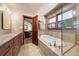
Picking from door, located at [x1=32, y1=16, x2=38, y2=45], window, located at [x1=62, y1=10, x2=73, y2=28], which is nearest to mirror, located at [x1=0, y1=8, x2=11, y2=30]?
door, located at [x1=32, y1=16, x2=38, y2=45]

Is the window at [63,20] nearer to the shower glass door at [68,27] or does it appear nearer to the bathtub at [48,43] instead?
the shower glass door at [68,27]

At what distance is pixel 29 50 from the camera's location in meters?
1.78

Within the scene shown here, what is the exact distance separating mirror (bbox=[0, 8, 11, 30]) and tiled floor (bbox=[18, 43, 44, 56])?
38 cm

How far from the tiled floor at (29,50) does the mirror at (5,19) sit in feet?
1.26

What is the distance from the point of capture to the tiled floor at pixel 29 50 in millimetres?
1676

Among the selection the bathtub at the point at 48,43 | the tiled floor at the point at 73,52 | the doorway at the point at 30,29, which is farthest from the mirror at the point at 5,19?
the tiled floor at the point at 73,52

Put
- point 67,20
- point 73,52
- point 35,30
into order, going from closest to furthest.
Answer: point 73,52
point 67,20
point 35,30

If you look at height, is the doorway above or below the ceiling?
below

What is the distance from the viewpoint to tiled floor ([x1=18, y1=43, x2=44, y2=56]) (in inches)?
66.0

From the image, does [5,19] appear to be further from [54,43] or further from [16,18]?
[54,43]

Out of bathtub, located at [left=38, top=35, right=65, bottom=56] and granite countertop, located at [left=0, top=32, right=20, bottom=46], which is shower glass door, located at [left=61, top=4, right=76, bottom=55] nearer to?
bathtub, located at [left=38, top=35, right=65, bottom=56]

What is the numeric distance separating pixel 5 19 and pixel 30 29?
504 millimetres

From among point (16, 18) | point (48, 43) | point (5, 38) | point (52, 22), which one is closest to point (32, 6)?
point (16, 18)

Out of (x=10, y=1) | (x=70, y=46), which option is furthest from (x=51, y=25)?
(x=10, y=1)
